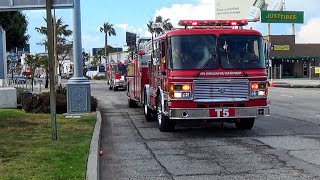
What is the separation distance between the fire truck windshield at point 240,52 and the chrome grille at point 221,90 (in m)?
0.42

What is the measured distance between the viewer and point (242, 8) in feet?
244

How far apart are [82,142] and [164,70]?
10.2 feet

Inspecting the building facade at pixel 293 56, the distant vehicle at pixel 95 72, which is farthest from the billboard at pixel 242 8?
the distant vehicle at pixel 95 72

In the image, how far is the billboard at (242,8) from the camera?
71.2m

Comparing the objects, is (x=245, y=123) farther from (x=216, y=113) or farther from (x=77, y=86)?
(x=77, y=86)

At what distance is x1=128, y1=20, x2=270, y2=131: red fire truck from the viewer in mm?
11875

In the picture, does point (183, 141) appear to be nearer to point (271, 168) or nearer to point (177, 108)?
point (177, 108)

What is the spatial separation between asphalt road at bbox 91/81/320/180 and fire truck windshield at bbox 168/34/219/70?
5.79 feet

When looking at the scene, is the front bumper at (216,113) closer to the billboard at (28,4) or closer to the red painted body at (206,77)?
the red painted body at (206,77)

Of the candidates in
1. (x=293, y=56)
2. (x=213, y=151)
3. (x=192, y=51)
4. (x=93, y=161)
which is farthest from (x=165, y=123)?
(x=293, y=56)

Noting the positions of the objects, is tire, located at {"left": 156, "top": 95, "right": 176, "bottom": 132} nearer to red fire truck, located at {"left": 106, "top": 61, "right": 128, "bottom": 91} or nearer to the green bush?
the green bush

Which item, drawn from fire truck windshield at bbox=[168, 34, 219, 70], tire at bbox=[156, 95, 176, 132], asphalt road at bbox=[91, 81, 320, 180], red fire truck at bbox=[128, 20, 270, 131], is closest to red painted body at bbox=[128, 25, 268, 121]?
red fire truck at bbox=[128, 20, 270, 131]

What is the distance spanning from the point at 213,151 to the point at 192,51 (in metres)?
2.84

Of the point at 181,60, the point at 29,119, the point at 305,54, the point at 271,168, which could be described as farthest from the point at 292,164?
the point at 305,54
